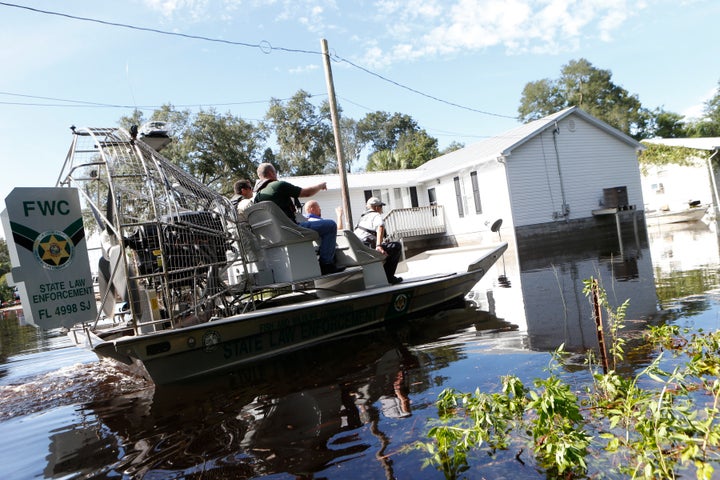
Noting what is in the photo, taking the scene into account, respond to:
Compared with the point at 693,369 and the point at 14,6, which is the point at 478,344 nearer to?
the point at 693,369

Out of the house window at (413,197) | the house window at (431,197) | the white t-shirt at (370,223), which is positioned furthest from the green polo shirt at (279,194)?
the house window at (413,197)

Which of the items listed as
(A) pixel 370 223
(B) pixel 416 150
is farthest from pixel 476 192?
(B) pixel 416 150

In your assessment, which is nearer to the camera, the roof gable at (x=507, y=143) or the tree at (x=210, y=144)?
the roof gable at (x=507, y=143)

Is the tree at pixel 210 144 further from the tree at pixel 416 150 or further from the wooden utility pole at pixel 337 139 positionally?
the wooden utility pole at pixel 337 139

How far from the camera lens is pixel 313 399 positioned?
461cm

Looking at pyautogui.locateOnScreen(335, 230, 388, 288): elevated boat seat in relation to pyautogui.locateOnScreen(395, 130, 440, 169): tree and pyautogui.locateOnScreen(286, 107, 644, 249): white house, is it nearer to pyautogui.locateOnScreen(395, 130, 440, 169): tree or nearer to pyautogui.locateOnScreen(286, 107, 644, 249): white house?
pyautogui.locateOnScreen(286, 107, 644, 249): white house

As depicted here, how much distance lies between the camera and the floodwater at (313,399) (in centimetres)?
337

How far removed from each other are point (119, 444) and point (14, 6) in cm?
924

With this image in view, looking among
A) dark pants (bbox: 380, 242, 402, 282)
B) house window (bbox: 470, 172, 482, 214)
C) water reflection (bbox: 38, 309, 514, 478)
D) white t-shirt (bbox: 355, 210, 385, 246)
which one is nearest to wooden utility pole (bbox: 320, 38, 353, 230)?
white t-shirt (bbox: 355, 210, 385, 246)

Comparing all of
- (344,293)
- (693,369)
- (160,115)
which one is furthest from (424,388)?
(160,115)

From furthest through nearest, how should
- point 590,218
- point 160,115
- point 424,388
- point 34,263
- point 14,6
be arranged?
point 160,115 → point 590,218 → point 14,6 → point 34,263 → point 424,388

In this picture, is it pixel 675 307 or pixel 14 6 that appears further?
pixel 14 6

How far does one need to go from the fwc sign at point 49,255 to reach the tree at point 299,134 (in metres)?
38.1

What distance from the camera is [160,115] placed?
33.9 m
